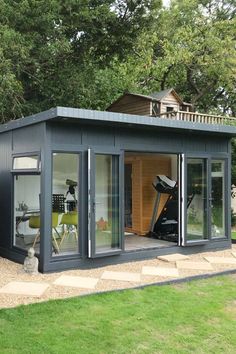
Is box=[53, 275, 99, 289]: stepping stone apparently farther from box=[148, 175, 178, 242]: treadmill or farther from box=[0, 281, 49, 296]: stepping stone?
box=[148, 175, 178, 242]: treadmill

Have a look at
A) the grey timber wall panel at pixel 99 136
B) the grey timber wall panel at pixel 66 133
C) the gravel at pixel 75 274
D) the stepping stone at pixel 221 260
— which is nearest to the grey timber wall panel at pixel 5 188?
the gravel at pixel 75 274

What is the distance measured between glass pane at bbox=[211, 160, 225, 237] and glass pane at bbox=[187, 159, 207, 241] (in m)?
0.25

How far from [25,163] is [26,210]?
36.1 inches

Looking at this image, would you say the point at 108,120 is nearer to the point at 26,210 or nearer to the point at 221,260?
the point at 26,210

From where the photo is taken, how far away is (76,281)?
5.79 meters

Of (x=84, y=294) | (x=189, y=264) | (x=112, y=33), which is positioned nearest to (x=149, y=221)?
(x=189, y=264)

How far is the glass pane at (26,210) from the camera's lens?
695 cm

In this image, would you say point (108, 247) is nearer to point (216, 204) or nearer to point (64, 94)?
point (216, 204)

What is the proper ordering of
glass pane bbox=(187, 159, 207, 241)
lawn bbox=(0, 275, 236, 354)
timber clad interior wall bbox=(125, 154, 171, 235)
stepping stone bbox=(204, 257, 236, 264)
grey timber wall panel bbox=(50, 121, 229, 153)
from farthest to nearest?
timber clad interior wall bbox=(125, 154, 171, 235) → glass pane bbox=(187, 159, 207, 241) → stepping stone bbox=(204, 257, 236, 264) → grey timber wall panel bbox=(50, 121, 229, 153) → lawn bbox=(0, 275, 236, 354)

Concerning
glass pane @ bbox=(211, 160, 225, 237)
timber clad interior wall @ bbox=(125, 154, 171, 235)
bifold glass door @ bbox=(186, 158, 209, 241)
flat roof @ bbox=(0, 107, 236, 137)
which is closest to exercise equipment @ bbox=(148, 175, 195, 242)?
timber clad interior wall @ bbox=(125, 154, 171, 235)

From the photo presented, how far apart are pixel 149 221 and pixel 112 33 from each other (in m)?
7.52

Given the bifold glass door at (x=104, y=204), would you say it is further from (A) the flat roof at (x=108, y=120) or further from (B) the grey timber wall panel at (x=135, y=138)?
(A) the flat roof at (x=108, y=120)

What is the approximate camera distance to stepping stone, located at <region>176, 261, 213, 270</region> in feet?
22.2

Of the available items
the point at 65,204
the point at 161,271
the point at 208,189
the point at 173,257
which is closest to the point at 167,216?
the point at 208,189
